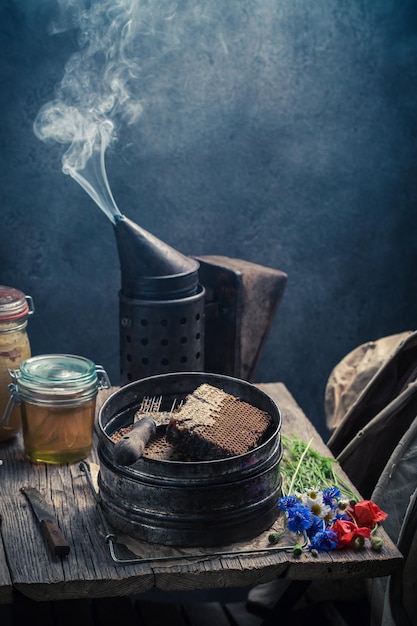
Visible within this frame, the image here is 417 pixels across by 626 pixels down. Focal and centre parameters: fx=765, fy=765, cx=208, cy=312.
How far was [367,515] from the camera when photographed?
5.79 feet

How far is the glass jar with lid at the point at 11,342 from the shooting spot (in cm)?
203

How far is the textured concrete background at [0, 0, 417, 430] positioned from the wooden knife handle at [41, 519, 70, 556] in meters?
1.23

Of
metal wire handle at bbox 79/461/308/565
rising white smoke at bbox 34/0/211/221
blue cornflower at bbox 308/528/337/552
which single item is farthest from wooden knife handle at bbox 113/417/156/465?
rising white smoke at bbox 34/0/211/221

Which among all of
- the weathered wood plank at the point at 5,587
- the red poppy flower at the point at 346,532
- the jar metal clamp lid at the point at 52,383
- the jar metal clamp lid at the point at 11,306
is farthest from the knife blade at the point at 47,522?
the red poppy flower at the point at 346,532

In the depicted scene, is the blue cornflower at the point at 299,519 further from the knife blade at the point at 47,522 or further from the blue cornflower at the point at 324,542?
the knife blade at the point at 47,522

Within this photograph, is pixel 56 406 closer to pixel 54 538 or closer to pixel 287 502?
pixel 54 538

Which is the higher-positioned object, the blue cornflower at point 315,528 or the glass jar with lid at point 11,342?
the glass jar with lid at point 11,342

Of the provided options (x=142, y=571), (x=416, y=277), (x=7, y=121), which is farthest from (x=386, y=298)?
(x=142, y=571)

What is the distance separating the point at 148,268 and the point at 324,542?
3.06ft

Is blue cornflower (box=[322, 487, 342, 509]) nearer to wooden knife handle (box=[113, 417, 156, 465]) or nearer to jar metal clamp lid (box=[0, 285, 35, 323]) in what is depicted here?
wooden knife handle (box=[113, 417, 156, 465])

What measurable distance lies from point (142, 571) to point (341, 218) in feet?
6.17

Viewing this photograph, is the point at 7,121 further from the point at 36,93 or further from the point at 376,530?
the point at 376,530

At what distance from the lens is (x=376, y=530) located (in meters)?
1.78

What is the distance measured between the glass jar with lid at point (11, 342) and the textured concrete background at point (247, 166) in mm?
701
